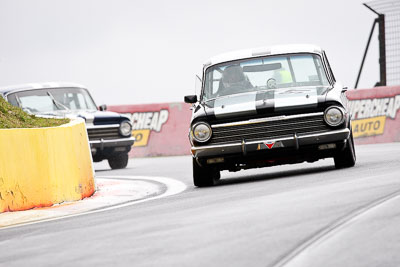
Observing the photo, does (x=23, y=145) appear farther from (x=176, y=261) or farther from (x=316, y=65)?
(x=176, y=261)

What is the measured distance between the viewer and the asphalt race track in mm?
4855

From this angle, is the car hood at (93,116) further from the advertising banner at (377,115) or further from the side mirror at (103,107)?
the advertising banner at (377,115)

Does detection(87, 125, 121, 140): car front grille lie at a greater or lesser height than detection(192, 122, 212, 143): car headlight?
lesser

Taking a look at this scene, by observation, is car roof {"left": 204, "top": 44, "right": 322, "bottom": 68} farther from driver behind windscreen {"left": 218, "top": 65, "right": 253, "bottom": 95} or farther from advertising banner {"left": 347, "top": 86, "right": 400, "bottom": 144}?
advertising banner {"left": 347, "top": 86, "right": 400, "bottom": 144}

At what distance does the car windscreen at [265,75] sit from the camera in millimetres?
10609

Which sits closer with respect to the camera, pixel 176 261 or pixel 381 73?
pixel 176 261

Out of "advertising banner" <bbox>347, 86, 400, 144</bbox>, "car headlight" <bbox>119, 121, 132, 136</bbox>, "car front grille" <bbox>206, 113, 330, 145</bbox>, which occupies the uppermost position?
"car front grille" <bbox>206, 113, 330, 145</bbox>

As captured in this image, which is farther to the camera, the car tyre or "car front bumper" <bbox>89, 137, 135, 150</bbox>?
"car front bumper" <bbox>89, 137, 135, 150</bbox>

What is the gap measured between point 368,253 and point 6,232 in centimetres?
352

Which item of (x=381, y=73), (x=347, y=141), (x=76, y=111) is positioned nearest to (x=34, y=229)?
(x=347, y=141)

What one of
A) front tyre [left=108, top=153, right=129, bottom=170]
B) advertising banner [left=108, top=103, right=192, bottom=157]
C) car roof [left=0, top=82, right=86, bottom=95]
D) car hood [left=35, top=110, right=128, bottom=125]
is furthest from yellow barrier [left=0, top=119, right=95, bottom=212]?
advertising banner [left=108, top=103, right=192, bottom=157]

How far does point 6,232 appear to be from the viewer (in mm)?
7234

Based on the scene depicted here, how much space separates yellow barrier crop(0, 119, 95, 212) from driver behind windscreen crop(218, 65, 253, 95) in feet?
6.17

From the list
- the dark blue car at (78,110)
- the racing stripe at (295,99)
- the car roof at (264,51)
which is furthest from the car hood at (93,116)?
the racing stripe at (295,99)
